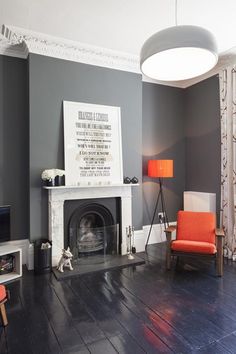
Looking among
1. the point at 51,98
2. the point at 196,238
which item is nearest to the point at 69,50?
the point at 51,98

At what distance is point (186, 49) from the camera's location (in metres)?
1.75

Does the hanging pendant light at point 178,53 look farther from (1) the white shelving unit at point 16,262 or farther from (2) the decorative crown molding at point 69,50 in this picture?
(1) the white shelving unit at point 16,262

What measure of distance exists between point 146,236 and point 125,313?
2.19m

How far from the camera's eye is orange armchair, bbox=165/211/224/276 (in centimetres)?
300

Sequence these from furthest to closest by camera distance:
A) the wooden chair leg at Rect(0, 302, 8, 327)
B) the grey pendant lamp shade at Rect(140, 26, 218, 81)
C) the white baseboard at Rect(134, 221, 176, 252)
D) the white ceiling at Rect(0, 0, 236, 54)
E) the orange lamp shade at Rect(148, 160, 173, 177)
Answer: the white baseboard at Rect(134, 221, 176, 252) < the orange lamp shade at Rect(148, 160, 173, 177) < the white ceiling at Rect(0, 0, 236, 54) < the wooden chair leg at Rect(0, 302, 8, 327) < the grey pendant lamp shade at Rect(140, 26, 218, 81)

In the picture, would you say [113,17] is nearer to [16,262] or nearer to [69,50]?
[69,50]

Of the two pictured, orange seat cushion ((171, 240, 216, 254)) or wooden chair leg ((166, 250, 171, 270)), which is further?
wooden chair leg ((166, 250, 171, 270))

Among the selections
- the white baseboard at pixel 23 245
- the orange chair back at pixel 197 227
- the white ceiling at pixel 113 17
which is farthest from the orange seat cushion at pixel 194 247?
the white ceiling at pixel 113 17

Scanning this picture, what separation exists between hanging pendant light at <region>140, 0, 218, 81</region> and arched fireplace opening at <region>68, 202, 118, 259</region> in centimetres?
222

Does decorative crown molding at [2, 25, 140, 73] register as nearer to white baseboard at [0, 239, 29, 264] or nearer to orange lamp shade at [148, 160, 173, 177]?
orange lamp shade at [148, 160, 173, 177]

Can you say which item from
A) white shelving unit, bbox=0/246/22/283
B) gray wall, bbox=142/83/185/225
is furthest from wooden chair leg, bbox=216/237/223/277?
white shelving unit, bbox=0/246/22/283

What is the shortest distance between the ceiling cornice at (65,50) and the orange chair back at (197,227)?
7.87 ft

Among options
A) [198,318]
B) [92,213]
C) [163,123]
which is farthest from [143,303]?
[163,123]

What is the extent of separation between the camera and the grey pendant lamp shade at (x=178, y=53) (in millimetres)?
1627
